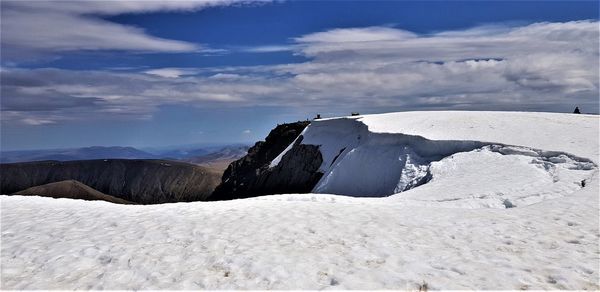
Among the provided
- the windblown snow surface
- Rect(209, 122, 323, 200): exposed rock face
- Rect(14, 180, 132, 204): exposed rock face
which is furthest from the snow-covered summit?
Rect(14, 180, 132, 204): exposed rock face

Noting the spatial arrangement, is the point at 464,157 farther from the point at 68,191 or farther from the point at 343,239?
the point at 68,191

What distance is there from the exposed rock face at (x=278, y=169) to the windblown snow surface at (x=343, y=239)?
103 feet

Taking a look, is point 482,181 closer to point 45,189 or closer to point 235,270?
point 235,270

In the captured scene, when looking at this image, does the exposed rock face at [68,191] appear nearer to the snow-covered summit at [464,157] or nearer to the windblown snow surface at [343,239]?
the snow-covered summit at [464,157]

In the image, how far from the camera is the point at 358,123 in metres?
49.8

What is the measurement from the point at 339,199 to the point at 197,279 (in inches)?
419

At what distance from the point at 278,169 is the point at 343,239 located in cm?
4840

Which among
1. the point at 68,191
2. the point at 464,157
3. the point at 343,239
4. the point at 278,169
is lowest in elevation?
the point at 68,191

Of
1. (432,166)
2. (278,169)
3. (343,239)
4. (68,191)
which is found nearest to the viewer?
(343,239)

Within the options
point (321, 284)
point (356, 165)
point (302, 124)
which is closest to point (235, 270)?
point (321, 284)

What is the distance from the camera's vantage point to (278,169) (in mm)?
60469

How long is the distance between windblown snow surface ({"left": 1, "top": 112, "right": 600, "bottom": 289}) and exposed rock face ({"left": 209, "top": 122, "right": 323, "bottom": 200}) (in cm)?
3127

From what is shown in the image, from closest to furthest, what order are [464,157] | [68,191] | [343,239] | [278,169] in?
[343,239], [464,157], [278,169], [68,191]

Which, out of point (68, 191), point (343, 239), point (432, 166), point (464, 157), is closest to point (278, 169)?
point (432, 166)
